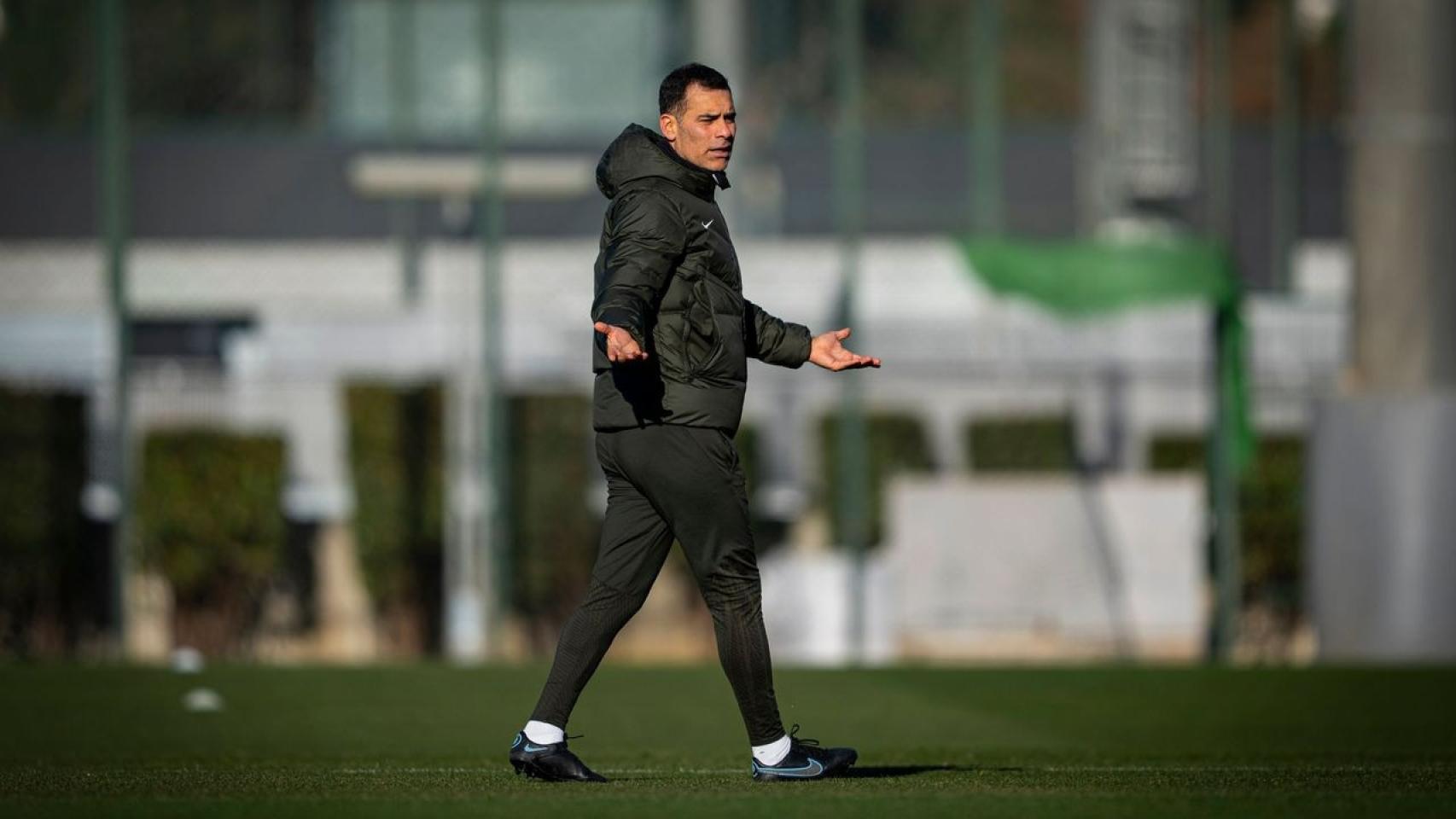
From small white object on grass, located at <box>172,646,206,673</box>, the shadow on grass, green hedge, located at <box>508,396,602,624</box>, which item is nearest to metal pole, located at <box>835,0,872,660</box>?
green hedge, located at <box>508,396,602,624</box>

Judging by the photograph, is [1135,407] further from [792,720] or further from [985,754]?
[985,754]

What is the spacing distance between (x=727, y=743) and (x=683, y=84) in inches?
118

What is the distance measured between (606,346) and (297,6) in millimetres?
14639

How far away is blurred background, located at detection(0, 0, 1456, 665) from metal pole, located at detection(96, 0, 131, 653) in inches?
0.9

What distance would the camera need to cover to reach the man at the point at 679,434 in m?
6.07

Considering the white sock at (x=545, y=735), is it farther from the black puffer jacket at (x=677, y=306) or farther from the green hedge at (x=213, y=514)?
the green hedge at (x=213, y=514)

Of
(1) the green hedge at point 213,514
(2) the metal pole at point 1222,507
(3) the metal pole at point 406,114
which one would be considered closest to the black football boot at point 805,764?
(2) the metal pole at point 1222,507

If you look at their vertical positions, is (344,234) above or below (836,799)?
above

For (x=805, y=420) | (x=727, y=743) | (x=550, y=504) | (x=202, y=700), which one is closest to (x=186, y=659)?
(x=202, y=700)

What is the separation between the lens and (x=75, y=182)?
20.0m

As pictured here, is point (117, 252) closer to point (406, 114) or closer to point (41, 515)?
point (41, 515)

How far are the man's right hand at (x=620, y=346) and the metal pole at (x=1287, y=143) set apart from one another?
11449mm

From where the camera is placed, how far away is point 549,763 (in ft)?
20.1

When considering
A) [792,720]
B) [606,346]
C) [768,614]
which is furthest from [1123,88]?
[606,346]
